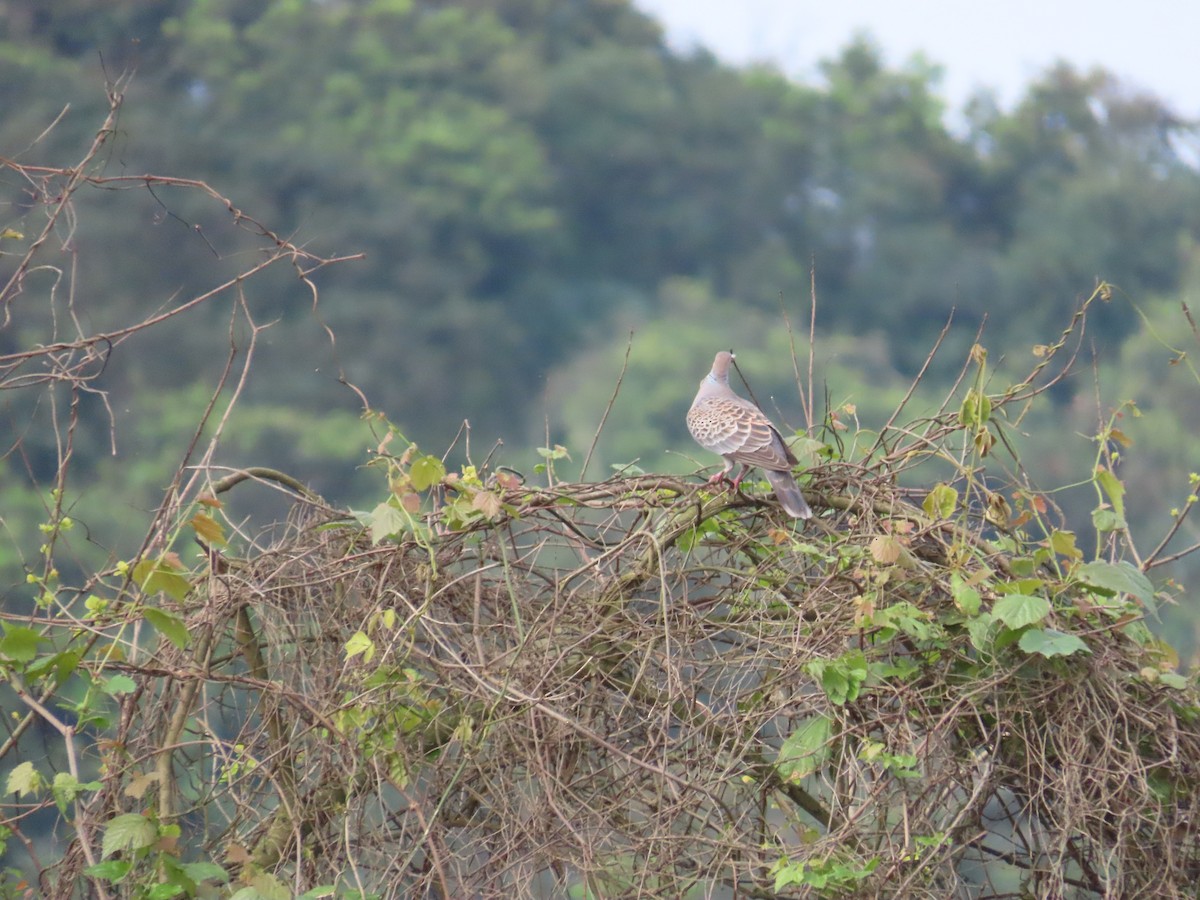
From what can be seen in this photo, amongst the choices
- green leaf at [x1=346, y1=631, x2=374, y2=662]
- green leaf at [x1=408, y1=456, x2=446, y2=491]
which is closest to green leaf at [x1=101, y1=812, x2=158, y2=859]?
green leaf at [x1=346, y1=631, x2=374, y2=662]

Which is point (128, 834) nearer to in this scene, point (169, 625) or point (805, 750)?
point (169, 625)

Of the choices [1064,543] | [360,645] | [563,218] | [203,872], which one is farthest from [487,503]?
[563,218]

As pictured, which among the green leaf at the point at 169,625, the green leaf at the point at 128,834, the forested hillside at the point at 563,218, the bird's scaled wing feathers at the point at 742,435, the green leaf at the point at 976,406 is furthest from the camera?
the forested hillside at the point at 563,218

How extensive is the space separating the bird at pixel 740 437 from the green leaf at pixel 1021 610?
0.40 metres

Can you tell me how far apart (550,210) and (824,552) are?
26202 mm

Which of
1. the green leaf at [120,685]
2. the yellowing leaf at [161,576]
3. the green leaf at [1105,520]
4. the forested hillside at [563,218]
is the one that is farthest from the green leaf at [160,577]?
the forested hillside at [563,218]

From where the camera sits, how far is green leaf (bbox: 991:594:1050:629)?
2.24m

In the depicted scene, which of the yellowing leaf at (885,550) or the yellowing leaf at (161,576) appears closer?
the yellowing leaf at (161,576)

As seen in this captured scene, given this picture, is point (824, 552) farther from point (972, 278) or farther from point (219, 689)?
point (972, 278)

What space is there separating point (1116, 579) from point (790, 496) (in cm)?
57

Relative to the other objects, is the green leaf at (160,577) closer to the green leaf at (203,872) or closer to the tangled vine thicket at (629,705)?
the tangled vine thicket at (629,705)

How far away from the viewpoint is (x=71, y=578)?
465 inches

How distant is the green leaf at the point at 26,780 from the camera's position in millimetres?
2354

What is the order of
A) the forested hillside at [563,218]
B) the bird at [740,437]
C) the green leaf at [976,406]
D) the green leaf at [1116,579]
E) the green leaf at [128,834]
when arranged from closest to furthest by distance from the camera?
the green leaf at [128,834] → the green leaf at [1116,579] → the green leaf at [976,406] → the bird at [740,437] → the forested hillside at [563,218]
